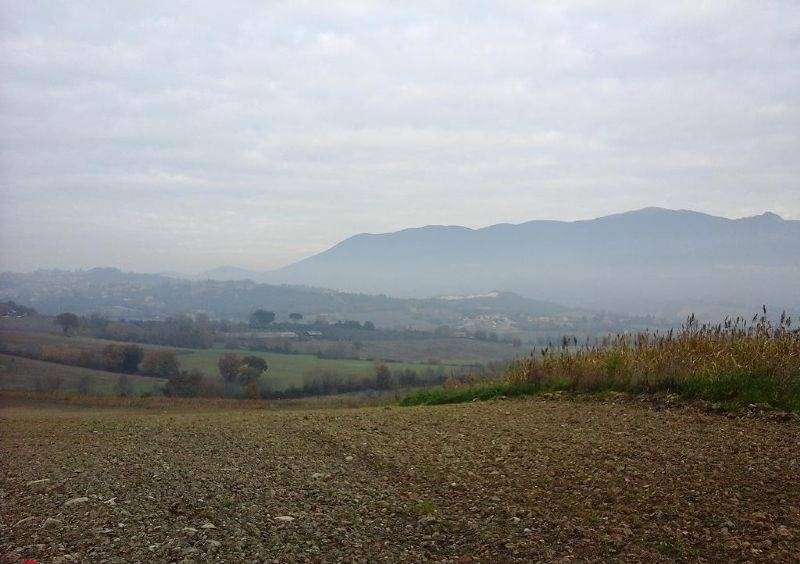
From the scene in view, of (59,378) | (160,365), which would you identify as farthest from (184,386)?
(160,365)

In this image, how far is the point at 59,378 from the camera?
67.7 feet

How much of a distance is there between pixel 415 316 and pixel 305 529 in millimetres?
59560

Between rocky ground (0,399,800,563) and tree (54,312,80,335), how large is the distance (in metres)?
28.5

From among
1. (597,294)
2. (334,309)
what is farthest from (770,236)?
(334,309)

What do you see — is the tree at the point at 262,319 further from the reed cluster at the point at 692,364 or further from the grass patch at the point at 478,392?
the reed cluster at the point at 692,364

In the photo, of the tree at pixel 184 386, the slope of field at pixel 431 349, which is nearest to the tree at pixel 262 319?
the slope of field at pixel 431 349

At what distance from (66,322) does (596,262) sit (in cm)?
11477

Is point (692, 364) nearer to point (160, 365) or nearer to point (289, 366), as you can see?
point (160, 365)

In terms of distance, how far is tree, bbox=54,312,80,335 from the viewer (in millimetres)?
33312

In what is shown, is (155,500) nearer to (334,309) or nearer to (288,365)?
(288,365)

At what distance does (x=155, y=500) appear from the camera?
5113 mm

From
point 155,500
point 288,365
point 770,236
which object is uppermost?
point 770,236

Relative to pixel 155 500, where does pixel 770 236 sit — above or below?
above

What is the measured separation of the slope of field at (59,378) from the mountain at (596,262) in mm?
29679
